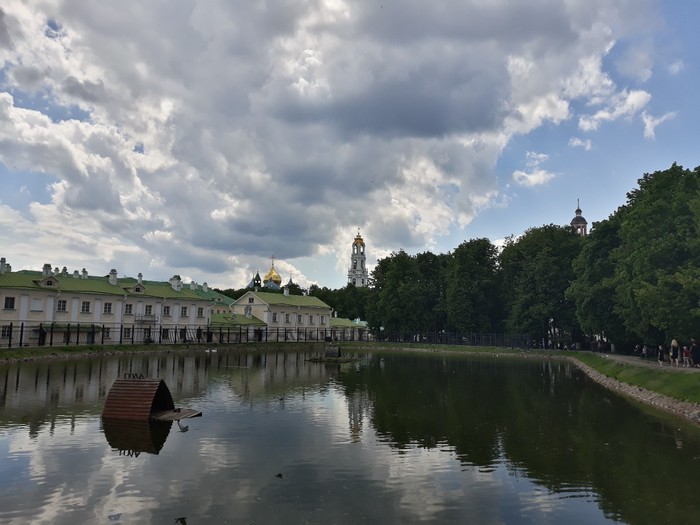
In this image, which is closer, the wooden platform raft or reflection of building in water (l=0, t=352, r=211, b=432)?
the wooden platform raft

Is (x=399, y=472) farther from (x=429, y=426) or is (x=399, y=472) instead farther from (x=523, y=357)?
(x=523, y=357)

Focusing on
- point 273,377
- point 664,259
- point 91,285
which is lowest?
point 273,377

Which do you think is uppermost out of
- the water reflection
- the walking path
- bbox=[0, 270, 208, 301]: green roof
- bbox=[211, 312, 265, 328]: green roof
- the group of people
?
bbox=[0, 270, 208, 301]: green roof

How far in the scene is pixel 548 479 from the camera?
17.2 meters

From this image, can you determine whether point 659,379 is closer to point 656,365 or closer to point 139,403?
point 656,365

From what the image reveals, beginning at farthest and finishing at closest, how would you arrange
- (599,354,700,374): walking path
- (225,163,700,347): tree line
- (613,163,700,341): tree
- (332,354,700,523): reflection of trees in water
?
(225,163,700,347): tree line → (613,163,700,341): tree → (599,354,700,374): walking path → (332,354,700,523): reflection of trees in water

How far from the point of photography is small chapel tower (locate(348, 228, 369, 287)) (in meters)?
162

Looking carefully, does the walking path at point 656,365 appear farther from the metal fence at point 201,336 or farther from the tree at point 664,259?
the metal fence at point 201,336

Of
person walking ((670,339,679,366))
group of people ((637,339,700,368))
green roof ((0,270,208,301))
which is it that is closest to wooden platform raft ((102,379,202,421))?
person walking ((670,339,679,366))

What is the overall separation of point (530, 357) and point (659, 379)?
42474 millimetres

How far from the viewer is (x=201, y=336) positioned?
83.1 metres

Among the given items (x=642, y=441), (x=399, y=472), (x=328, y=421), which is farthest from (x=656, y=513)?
(x=328, y=421)

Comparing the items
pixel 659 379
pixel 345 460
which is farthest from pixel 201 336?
pixel 345 460

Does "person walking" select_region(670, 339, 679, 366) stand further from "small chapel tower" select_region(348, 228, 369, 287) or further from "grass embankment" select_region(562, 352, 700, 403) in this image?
"small chapel tower" select_region(348, 228, 369, 287)
